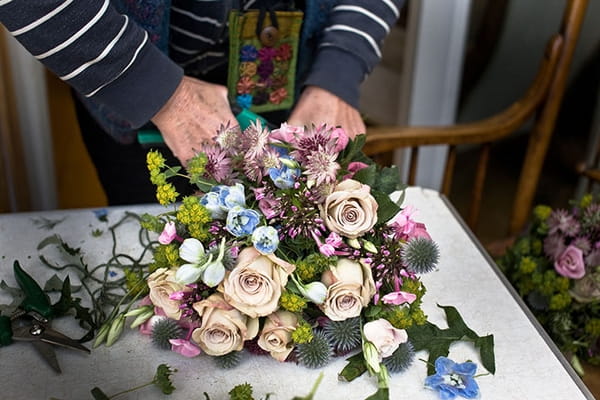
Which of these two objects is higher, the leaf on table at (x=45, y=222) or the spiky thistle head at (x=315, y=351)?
the spiky thistle head at (x=315, y=351)

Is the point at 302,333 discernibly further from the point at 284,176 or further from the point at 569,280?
the point at 569,280

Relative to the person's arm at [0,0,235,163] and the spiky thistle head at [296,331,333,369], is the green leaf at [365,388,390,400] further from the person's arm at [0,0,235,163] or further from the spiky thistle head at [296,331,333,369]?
the person's arm at [0,0,235,163]

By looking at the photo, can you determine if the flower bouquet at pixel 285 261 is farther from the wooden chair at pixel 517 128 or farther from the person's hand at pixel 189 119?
the wooden chair at pixel 517 128

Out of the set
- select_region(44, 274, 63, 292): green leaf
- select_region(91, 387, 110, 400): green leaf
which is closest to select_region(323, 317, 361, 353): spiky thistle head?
select_region(91, 387, 110, 400): green leaf

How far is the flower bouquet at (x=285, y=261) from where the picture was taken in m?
0.66

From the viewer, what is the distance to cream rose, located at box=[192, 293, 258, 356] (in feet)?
2.19

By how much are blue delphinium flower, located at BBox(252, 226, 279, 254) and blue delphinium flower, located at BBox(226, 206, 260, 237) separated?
0.01 metres

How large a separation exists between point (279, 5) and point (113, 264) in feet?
1.45

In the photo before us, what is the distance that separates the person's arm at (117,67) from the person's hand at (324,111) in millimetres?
140

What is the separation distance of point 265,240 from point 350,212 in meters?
0.09

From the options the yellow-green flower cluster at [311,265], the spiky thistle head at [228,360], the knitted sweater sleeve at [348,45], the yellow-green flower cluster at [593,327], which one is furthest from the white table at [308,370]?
the knitted sweater sleeve at [348,45]

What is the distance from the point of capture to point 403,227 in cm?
73

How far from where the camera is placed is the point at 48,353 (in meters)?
0.71

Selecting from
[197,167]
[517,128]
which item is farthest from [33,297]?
[517,128]
